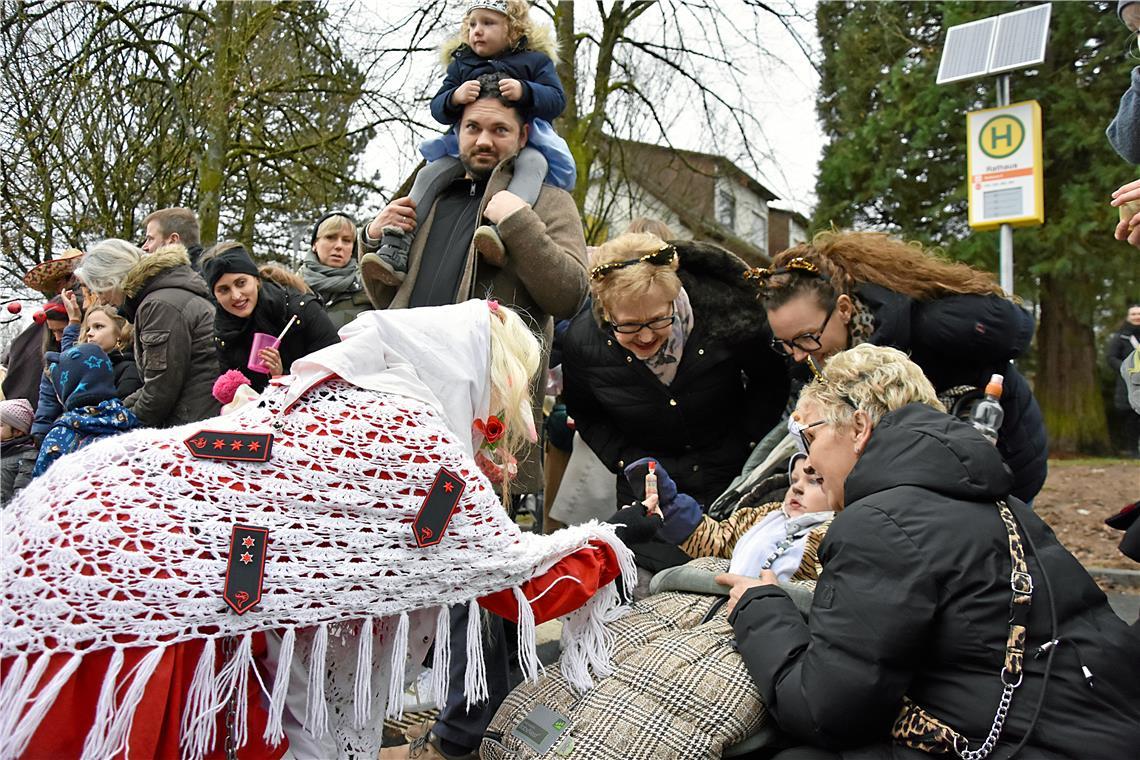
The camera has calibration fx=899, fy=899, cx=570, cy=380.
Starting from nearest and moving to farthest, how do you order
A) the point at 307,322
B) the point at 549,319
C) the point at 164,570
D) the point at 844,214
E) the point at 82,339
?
the point at 164,570 < the point at 549,319 < the point at 307,322 < the point at 82,339 < the point at 844,214

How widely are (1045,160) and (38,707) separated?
12054 millimetres

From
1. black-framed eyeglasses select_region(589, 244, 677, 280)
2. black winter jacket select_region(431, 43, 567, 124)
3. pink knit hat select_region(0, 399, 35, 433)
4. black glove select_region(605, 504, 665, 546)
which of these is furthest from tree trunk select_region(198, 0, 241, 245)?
black glove select_region(605, 504, 665, 546)

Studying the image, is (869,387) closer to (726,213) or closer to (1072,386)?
(1072,386)

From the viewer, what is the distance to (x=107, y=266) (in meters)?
4.46

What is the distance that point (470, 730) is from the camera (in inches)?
105

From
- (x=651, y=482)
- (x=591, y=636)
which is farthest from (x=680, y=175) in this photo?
(x=591, y=636)

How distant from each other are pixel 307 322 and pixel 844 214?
1070 cm

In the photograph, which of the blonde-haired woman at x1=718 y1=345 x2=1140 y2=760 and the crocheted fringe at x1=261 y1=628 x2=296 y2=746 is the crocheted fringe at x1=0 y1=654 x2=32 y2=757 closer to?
the crocheted fringe at x1=261 y1=628 x2=296 y2=746

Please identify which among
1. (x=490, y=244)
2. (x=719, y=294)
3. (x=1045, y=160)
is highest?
(x=1045, y=160)

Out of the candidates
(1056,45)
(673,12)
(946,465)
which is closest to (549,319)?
(946,465)

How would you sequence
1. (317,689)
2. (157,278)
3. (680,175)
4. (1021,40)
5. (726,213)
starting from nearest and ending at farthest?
(317,689) < (157,278) < (1021,40) < (680,175) < (726,213)

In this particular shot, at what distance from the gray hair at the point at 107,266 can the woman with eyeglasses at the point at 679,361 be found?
2550mm

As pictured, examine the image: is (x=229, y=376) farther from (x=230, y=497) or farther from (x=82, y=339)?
(x=82, y=339)

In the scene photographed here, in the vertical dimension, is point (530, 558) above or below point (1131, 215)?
below
